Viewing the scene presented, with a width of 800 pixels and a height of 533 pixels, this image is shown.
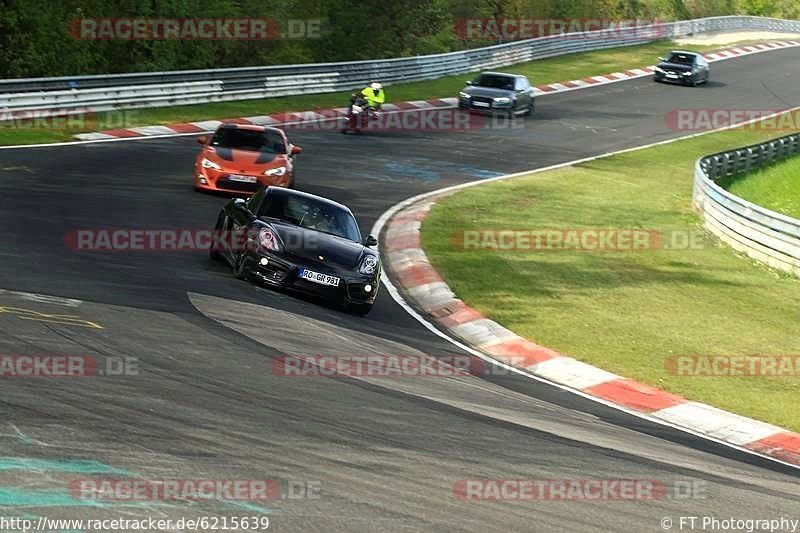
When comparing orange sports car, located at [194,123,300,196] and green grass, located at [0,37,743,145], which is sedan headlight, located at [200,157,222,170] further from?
green grass, located at [0,37,743,145]

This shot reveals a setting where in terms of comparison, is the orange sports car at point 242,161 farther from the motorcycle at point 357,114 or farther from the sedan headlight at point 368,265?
the motorcycle at point 357,114

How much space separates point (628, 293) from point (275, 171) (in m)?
6.90

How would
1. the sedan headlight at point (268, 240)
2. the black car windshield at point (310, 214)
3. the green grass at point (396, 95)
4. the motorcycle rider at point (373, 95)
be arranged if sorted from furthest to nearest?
the motorcycle rider at point (373, 95) → the green grass at point (396, 95) → the black car windshield at point (310, 214) → the sedan headlight at point (268, 240)

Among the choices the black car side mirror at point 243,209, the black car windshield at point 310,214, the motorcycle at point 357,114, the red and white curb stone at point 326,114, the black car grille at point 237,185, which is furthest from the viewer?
the motorcycle at point 357,114

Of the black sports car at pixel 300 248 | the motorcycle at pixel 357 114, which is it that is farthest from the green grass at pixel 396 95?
the black sports car at pixel 300 248

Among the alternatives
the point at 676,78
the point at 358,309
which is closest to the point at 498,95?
the point at 676,78

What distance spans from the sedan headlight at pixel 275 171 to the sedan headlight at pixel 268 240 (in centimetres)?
633

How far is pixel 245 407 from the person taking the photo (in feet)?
29.2

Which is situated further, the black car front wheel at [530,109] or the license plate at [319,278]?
the black car front wheel at [530,109]

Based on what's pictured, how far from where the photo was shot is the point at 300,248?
1462 cm

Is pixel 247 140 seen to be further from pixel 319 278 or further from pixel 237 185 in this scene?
pixel 319 278

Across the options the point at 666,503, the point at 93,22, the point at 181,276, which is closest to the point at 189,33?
the point at 93,22

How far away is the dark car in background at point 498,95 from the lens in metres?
36.9

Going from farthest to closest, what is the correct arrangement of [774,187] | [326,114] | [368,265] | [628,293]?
1. [326,114]
2. [774,187]
3. [628,293]
4. [368,265]
